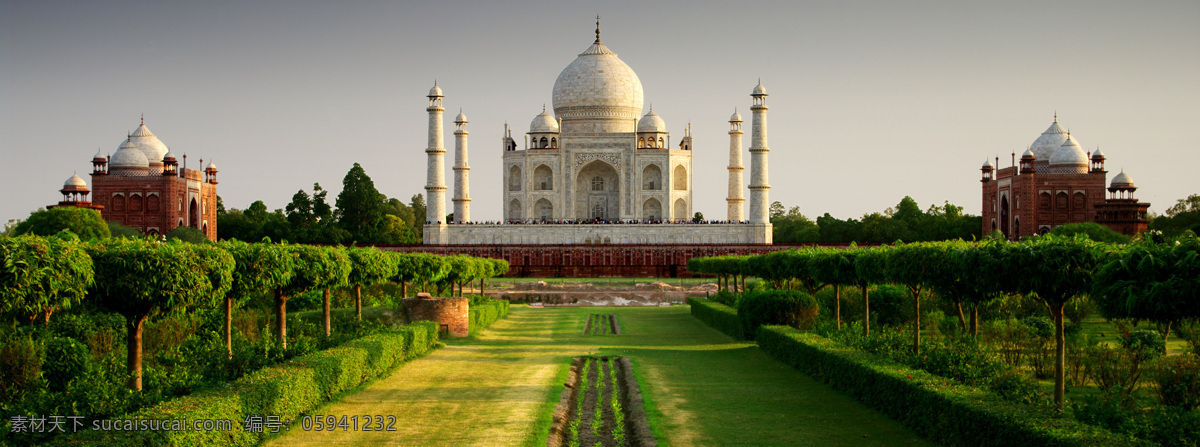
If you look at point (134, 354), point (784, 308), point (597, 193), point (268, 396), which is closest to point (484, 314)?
point (784, 308)

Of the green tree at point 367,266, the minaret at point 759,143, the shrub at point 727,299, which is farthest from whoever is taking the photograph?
the minaret at point 759,143

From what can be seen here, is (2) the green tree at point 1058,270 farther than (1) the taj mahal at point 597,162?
No

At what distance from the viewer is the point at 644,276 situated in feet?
139

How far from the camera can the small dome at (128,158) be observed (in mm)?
51562

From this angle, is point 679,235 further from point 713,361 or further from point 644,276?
point 713,361

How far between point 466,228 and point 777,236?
87.2 feet

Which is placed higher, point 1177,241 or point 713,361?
point 1177,241

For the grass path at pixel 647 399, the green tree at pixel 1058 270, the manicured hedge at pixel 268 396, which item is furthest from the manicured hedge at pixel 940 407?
the manicured hedge at pixel 268 396

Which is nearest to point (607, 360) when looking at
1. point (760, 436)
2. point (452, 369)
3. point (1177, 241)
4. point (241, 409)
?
point (452, 369)

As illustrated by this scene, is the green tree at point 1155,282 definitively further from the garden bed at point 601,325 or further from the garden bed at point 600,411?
the garden bed at point 601,325

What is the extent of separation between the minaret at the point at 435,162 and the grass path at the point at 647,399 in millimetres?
29500

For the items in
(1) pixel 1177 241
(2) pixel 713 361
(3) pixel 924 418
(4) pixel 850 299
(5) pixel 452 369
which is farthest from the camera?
(4) pixel 850 299

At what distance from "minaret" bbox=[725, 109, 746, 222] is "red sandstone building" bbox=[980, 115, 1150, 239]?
13.4m

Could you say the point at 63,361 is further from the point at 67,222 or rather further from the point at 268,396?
the point at 67,222
